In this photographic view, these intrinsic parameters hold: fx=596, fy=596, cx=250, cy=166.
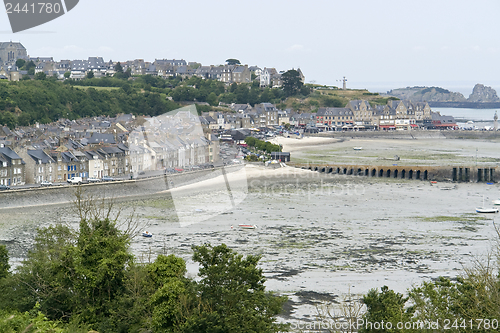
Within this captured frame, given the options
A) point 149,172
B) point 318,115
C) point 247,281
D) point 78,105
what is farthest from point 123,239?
point 318,115

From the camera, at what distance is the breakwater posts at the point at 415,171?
43844mm

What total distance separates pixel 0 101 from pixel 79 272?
59.9 metres

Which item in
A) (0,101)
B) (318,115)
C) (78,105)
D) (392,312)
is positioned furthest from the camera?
(318,115)

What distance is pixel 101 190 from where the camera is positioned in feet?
109

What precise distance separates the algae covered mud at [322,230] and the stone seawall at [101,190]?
32.9 inches

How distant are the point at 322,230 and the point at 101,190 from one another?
13739 millimetres

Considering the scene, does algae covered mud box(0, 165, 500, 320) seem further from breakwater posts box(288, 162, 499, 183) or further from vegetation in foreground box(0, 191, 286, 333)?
vegetation in foreground box(0, 191, 286, 333)

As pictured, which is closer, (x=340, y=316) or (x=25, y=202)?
(x=340, y=316)

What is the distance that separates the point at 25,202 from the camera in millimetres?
30094

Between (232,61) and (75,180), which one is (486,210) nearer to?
(75,180)

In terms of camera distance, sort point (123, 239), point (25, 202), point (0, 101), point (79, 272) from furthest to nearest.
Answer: point (0, 101) < point (25, 202) < point (123, 239) < point (79, 272)

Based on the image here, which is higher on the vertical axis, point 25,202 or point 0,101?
point 0,101

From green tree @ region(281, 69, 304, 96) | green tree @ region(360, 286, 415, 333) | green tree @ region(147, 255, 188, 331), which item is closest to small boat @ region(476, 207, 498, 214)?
green tree @ region(360, 286, 415, 333)

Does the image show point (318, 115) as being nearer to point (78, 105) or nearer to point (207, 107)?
point (207, 107)
